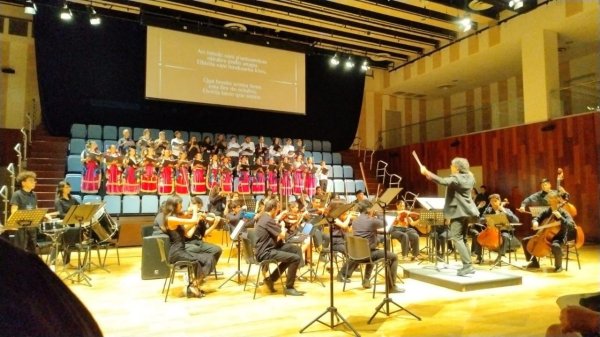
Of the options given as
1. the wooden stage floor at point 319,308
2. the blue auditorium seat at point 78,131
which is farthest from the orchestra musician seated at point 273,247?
the blue auditorium seat at point 78,131

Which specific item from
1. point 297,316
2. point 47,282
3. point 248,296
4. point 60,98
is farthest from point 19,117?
point 47,282

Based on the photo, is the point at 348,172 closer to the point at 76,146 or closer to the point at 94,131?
the point at 94,131

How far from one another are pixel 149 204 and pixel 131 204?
381 mm

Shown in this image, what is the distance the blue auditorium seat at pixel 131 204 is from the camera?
8.91 metres

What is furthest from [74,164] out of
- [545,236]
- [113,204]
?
[545,236]

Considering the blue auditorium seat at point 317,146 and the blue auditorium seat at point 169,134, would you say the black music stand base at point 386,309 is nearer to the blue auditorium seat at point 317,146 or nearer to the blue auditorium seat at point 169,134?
the blue auditorium seat at point 169,134

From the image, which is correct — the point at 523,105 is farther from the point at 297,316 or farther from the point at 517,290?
the point at 297,316

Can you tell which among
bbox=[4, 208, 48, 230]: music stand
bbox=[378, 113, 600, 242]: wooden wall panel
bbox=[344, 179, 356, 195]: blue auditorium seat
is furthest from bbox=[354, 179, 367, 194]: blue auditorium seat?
bbox=[4, 208, 48, 230]: music stand

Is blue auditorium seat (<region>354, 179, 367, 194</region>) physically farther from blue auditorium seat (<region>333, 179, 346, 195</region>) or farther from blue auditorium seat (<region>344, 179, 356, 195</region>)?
blue auditorium seat (<region>333, 179, 346, 195</region>)

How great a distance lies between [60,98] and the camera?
1036 centimetres

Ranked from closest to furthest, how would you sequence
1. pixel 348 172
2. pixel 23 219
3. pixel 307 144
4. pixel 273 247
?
pixel 23 219 → pixel 273 247 → pixel 348 172 → pixel 307 144

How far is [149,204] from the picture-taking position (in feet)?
30.2

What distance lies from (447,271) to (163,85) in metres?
7.93

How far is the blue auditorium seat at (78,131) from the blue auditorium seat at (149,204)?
259cm
